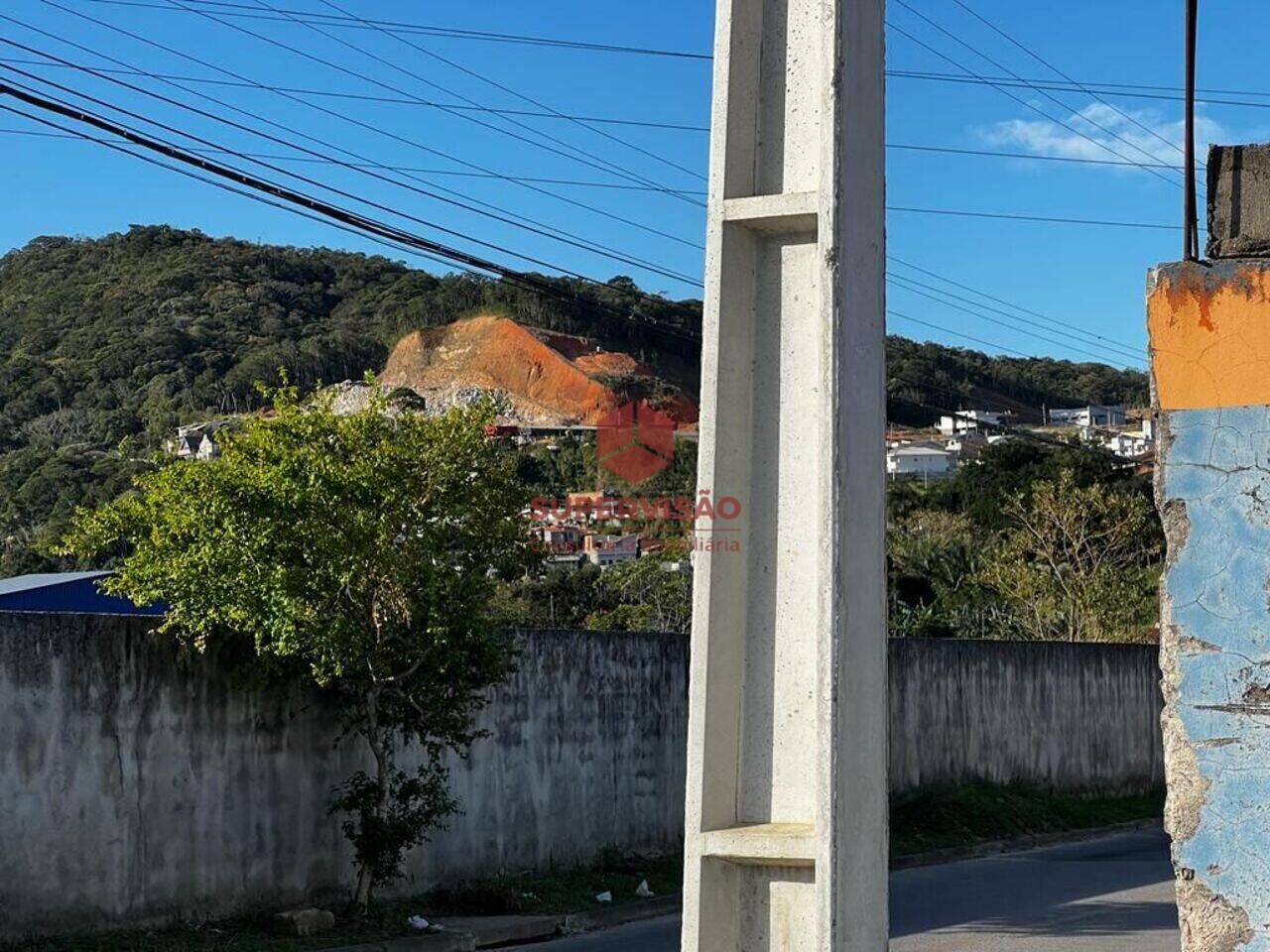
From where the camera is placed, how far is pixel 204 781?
12242 mm

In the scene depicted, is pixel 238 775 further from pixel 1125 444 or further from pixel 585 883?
pixel 1125 444

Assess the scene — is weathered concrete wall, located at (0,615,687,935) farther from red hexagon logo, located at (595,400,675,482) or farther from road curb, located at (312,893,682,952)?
red hexagon logo, located at (595,400,675,482)

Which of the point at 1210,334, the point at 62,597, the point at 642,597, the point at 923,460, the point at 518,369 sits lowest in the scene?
the point at 62,597

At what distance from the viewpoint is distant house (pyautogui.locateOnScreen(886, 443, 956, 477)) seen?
66.4 m

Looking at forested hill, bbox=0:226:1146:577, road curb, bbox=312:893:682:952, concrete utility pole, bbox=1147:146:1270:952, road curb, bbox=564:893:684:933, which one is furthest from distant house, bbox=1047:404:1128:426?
concrete utility pole, bbox=1147:146:1270:952

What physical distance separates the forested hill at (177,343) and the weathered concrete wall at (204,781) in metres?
29.2

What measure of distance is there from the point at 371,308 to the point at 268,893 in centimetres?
5680

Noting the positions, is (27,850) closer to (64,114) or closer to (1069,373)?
(64,114)

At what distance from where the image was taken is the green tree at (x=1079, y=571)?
33938 mm

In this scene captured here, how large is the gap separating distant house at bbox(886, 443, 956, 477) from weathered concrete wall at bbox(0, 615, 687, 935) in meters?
50.2

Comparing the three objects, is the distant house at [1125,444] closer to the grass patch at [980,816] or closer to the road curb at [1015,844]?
the road curb at [1015,844]

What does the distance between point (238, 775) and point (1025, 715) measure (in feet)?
48.4

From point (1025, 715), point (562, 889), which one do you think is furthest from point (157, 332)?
point (562, 889)

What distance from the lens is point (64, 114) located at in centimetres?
1283
